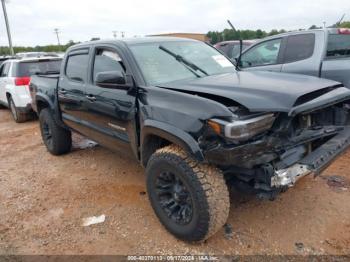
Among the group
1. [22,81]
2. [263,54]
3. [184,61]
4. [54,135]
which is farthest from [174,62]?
[22,81]

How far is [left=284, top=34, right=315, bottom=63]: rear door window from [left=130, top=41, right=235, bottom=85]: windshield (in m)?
1.65

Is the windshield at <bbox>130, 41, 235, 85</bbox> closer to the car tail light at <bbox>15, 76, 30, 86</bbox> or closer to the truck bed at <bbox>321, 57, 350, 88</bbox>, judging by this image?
the truck bed at <bbox>321, 57, 350, 88</bbox>

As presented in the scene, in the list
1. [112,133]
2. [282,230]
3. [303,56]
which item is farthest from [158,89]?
[303,56]

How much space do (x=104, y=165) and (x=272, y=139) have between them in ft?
10.2

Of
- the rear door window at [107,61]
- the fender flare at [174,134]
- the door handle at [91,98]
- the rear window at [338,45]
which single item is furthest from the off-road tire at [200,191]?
the rear window at [338,45]

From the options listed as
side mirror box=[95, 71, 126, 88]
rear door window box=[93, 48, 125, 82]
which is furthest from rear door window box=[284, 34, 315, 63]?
side mirror box=[95, 71, 126, 88]

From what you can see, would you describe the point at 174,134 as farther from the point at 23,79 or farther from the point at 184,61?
the point at 23,79

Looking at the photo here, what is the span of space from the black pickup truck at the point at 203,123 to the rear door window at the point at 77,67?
0.21m

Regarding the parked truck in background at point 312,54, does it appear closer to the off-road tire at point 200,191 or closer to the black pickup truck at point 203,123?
the black pickup truck at point 203,123

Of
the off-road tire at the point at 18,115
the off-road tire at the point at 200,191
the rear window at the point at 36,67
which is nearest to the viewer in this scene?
the off-road tire at the point at 200,191

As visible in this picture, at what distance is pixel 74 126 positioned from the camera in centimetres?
463

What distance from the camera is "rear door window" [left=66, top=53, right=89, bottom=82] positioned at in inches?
167

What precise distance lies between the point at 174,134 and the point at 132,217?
49.2 inches

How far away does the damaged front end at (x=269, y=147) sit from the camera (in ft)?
7.72
